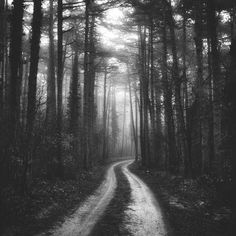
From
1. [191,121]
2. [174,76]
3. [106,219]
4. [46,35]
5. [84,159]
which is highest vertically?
Answer: [46,35]

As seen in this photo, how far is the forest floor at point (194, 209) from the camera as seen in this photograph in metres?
8.54

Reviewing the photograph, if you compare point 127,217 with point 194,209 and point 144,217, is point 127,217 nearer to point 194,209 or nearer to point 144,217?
point 144,217

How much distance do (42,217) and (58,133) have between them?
6902mm

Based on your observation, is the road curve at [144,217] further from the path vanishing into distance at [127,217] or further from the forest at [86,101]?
the forest at [86,101]

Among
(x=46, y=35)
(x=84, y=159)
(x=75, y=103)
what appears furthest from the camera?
(x=75, y=103)

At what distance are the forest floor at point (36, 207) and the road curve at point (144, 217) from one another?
1.87 m

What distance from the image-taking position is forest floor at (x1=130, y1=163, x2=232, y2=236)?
854 cm

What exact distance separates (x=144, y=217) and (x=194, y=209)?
2.03 m

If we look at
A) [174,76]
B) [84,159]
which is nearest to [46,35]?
[84,159]

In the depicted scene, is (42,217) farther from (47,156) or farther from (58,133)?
(58,133)

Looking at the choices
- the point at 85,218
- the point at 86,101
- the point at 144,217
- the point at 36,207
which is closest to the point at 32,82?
the point at 36,207

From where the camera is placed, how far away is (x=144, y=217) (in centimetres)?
989

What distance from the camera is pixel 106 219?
9.41m

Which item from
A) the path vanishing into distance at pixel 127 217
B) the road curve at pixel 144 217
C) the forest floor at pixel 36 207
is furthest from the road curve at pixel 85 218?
the road curve at pixel 144 217
